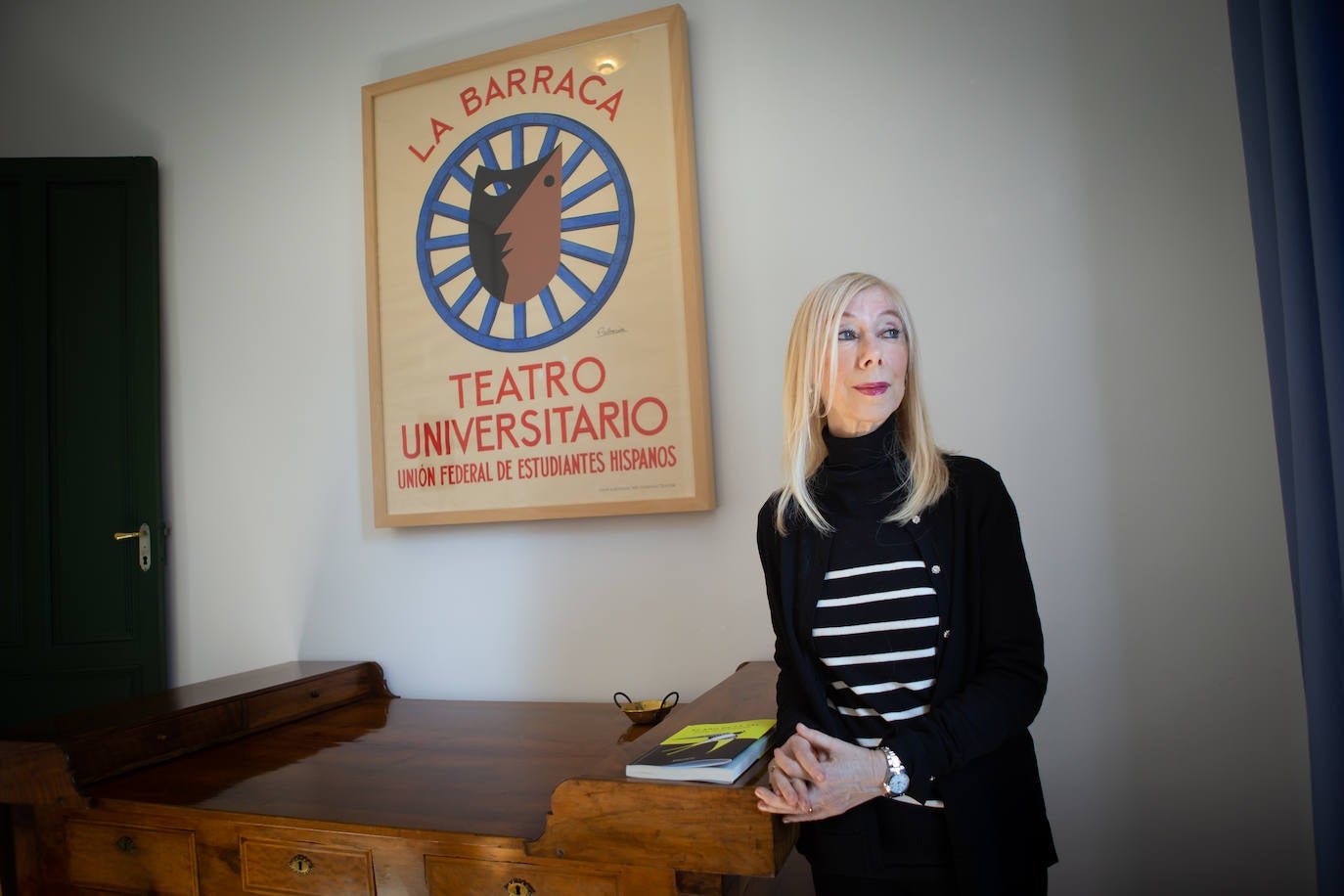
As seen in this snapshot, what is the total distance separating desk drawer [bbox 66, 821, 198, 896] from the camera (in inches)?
69.9

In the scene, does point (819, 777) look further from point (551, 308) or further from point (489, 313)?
point (489, 313)

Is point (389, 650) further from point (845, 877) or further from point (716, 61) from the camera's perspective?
point (716, 61)

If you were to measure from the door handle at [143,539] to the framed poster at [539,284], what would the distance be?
33.7 inches

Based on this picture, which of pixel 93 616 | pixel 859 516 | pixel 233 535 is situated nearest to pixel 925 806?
pixel 859 516

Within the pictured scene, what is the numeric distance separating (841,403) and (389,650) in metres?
1.84

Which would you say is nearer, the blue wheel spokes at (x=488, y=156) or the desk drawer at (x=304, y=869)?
the desk drawer at (x=304, y=869)

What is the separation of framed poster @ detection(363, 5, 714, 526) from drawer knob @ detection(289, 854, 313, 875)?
3.24ft

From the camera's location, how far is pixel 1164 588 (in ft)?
6.08

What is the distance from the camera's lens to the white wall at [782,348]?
6.00 feet

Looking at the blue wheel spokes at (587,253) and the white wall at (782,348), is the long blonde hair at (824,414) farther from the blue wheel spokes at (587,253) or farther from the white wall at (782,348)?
the blue wheel spokes at (587,253)

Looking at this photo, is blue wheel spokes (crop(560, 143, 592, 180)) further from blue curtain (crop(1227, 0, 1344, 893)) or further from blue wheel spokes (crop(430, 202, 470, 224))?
blue curtain (crop(1227, 0, 1344, 893))

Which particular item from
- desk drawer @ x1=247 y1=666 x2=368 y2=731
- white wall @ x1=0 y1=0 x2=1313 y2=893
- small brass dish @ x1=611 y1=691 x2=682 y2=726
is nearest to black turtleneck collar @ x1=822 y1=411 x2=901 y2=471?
white wall @ x1=0 y1=0 x2=1313 y2=893

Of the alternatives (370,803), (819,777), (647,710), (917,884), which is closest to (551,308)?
(647,710)

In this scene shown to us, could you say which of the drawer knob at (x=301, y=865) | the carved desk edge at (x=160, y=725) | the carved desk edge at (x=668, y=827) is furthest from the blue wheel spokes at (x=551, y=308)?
the drawer knob at (x=301, y=865)
